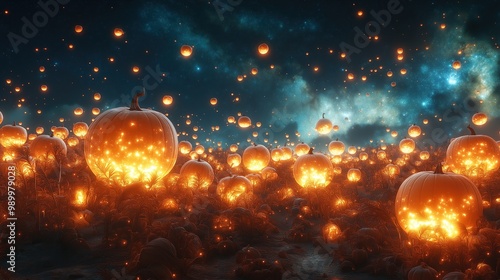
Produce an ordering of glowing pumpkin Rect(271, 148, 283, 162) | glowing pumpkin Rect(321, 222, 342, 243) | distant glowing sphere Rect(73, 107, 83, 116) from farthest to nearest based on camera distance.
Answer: distant glowing sphere Rect(73, 107, 83, 116) < glowing pumpkin Rect(271, 148, 283, 162) < glowing pumpkin Rect(321, 222, 342, 243)

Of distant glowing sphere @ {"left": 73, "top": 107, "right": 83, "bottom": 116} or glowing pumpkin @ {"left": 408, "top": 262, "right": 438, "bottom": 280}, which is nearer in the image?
glowing pumpkin @ {"left": 408, "top": 262, "right": 438, "bottom": 280}

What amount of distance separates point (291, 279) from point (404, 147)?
47.3 feet

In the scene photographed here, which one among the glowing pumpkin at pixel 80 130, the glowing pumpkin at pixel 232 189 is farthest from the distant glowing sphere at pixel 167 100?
the glowing pumpkin at pixel 232 189

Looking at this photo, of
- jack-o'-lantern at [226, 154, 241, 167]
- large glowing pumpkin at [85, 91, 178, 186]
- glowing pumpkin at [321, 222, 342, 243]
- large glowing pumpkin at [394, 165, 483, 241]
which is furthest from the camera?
jack-o'-lantern at [226, 154, 241, 167]

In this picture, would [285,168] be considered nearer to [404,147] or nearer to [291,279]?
[404,147]

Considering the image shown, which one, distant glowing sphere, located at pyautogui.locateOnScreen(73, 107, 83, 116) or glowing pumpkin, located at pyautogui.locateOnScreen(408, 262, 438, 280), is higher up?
distant glowing sphere, located at pyautogui.locateOnScreen(73, 107, 83, 116)

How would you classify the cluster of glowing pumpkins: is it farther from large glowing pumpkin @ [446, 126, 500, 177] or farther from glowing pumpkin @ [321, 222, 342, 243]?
large glowing pumpkin @ [446, 126, 500, 177]

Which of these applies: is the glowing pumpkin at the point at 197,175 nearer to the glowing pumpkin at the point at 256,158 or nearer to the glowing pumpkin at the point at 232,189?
the glowing pumpkin at the point at 232,189

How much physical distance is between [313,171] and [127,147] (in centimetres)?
589

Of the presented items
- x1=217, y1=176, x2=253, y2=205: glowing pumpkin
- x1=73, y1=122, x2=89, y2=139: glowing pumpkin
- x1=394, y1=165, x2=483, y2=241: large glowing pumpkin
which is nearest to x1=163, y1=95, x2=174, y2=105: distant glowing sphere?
x1=73, y1=122, x2=89, y2=139: glowing pumpkin

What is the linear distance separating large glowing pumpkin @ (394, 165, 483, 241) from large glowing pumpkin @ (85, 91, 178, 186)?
15.9ft

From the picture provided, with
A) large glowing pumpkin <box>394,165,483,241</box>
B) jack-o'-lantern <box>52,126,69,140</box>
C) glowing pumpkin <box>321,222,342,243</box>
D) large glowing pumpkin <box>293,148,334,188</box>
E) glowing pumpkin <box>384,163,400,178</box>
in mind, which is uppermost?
jack-o'-lantern <box>52,126,69,140</box>

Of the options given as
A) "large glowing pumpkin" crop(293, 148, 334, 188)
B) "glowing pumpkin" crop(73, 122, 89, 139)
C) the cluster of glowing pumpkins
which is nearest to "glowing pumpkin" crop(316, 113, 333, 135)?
"large glowing pumpkin" crop(293, 148, 334, 188)

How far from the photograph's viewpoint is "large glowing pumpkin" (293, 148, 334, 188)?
32.4 ft
